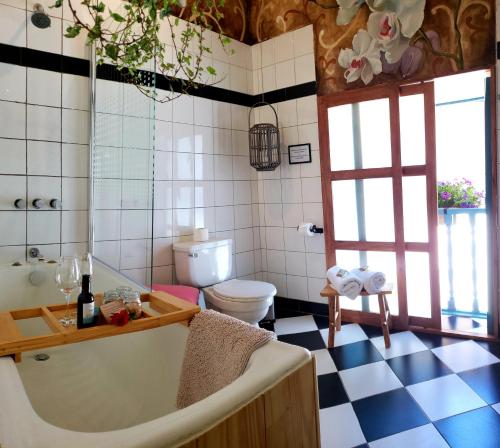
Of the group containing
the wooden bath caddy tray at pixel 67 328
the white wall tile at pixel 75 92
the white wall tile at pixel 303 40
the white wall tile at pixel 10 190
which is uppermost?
the white wall tile at pixel 303 40

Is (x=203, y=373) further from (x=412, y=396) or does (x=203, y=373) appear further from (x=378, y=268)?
(x=378, y=268)

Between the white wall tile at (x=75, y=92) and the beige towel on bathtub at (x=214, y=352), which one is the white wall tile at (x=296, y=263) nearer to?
the white wall tile at (x=75, y=92)

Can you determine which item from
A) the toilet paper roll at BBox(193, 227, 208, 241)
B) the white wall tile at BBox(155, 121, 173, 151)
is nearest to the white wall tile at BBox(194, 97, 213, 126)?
the white wall tile at BBox(155, 121, 173, 151)

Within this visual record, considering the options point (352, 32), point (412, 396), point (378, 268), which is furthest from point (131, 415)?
point (352, 32)

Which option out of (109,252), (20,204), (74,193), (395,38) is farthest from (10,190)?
(395,38)

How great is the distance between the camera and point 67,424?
4.34 ft

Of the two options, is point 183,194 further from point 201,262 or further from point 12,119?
point 12,119

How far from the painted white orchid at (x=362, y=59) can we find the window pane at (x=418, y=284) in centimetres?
133

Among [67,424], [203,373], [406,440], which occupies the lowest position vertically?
[406,440]

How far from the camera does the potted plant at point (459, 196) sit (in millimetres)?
3809

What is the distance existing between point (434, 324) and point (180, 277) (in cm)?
182

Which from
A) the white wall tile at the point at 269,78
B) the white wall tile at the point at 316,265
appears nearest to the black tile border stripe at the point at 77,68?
the white wall tile at the point at 269,78

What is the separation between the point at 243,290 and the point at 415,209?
1351 millimetres

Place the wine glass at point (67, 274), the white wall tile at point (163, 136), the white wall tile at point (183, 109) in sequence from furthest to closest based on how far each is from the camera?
the white wall tile at point (183, 109)
the white wall tile at point (163, 136)
the wine glass at point (67, 274)
